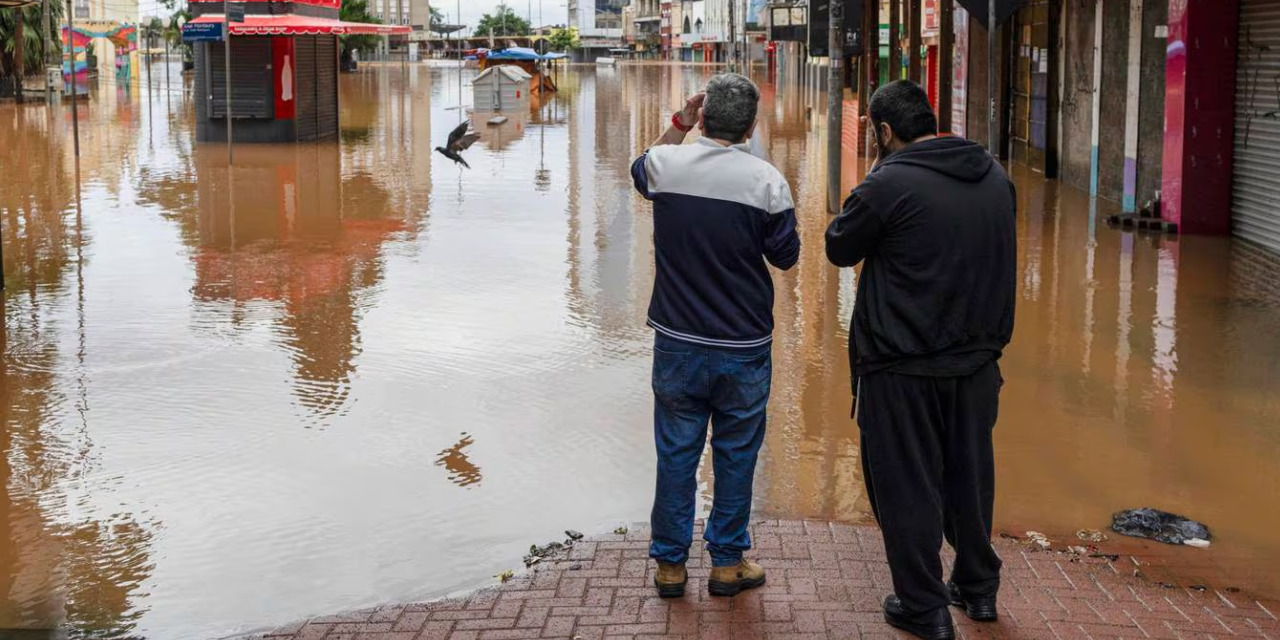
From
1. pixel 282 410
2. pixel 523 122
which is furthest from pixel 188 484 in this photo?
pixel 523 122

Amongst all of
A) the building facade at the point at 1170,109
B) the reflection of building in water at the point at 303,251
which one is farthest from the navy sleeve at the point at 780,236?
the building facade at the point at 1170,109

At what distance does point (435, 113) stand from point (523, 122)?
14.5ft

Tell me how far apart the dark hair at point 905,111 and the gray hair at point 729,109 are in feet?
1.40

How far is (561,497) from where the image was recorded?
652 centimetres

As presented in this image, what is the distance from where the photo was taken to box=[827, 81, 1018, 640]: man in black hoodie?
4.50m

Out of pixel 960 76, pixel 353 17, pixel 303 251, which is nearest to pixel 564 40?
pixel 353 17

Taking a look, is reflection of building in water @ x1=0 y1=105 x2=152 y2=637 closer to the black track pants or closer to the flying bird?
the black track pants

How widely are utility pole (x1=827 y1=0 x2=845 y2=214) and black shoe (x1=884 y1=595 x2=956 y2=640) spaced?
37.4 ft

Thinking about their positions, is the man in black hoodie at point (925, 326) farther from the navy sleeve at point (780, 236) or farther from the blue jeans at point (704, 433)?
the blue jeans at point (704, 433)

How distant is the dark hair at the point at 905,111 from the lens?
460 centimetres

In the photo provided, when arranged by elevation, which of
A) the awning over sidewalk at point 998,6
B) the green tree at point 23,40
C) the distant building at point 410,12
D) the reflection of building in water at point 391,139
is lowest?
the reflection of building in water at point 391,139

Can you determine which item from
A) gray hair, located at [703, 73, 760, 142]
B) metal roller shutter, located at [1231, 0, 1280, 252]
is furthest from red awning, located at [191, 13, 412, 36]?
gray hair, located at [703, 73, 760, 142]

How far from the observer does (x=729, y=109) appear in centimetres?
485

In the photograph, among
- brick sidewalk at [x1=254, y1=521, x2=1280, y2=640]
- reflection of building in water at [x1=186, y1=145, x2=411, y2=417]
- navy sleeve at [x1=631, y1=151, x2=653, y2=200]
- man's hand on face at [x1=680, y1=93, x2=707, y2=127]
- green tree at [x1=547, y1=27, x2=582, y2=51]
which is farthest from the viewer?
green tree at [x1=547, y1=27, x2=582, y2=51]
